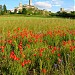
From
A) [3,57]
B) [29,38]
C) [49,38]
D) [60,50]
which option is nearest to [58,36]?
[49,38]

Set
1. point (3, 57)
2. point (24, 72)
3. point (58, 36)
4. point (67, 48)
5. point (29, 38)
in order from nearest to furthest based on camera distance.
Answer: point (24, 72), point (3, 57), point (67, 48), point (29, 38), point (58, 36)

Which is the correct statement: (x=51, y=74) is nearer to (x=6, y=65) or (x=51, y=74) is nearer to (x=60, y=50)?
(x=6, y=65)

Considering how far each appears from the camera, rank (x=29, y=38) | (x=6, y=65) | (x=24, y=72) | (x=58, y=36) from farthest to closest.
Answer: (x=58, y=36), (x=29, y=38), (x=6, y=65), (x=24, y=72)

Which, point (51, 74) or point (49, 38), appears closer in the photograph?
point (51, 74)

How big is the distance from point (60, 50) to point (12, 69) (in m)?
1.45

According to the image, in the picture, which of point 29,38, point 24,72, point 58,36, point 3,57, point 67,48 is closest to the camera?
point 24,72

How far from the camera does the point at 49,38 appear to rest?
22.1 feet

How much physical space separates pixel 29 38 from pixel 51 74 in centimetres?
282

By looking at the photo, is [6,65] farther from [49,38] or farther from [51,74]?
[49,38]

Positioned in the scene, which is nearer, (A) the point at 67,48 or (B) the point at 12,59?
(B) the point at 12,59

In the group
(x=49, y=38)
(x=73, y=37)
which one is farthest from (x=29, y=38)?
(x=73, y=37)

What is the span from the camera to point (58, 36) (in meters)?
7.01

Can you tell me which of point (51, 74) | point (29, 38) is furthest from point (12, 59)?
point (29, 38)

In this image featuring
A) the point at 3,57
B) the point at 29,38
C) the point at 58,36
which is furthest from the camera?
the point at 58,36
